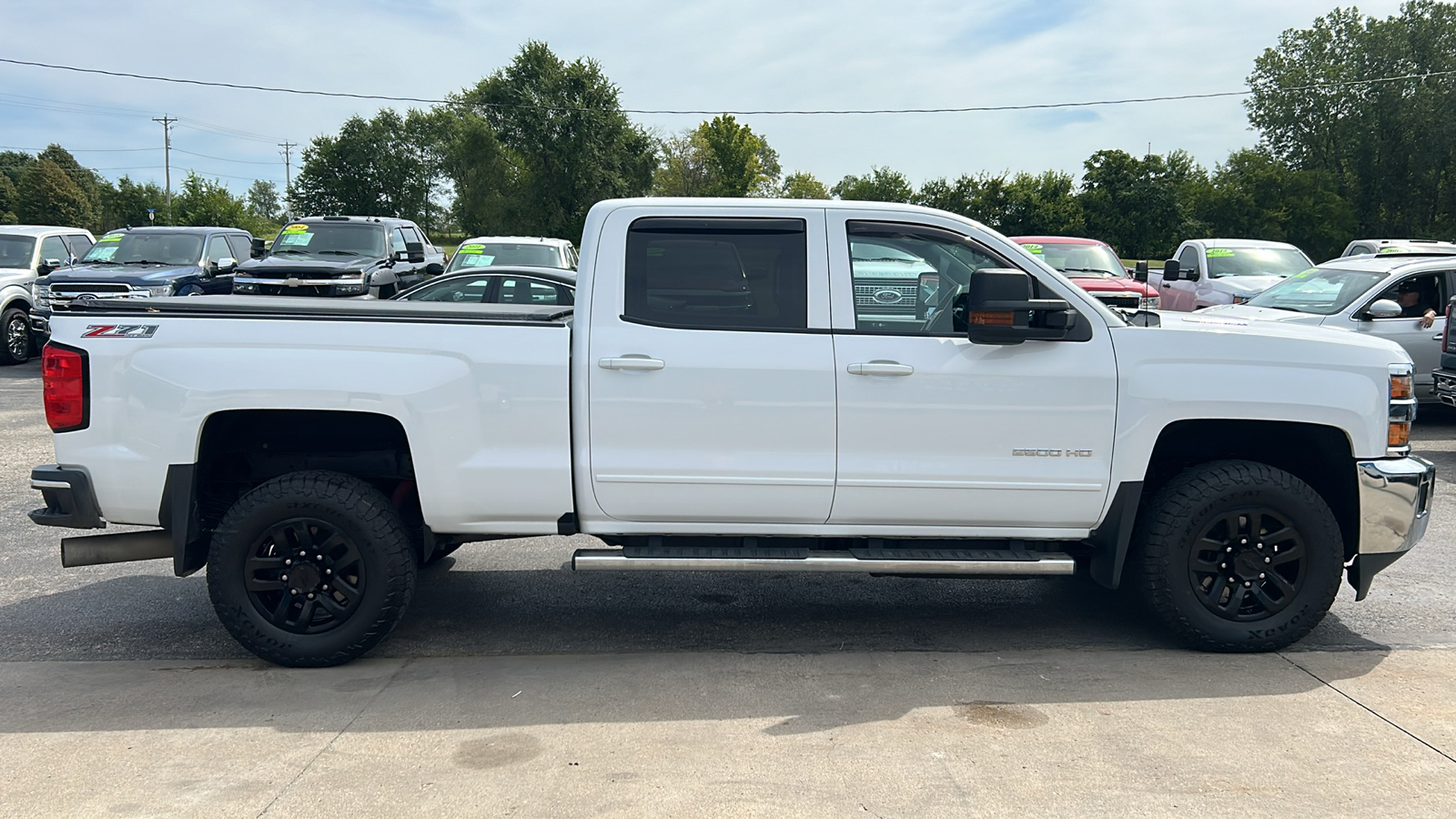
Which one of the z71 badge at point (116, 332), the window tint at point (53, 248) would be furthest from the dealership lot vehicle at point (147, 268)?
the z71 badge at point (116, 332)

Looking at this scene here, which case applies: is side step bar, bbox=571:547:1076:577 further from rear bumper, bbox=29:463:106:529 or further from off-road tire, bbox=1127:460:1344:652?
rear bumper, bbox=29:463:106:529

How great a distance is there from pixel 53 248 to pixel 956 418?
692 inches

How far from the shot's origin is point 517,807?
3367mm

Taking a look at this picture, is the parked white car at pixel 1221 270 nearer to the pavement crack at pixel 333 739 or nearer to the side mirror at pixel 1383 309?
the side mirror at pixel 1383 309

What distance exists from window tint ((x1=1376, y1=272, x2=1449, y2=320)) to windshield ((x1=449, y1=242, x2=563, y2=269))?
11.3m

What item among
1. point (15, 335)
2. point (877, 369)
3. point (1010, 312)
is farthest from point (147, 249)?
point (1010, 312)

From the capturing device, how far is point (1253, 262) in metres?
15.9

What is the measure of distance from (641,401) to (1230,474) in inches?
102

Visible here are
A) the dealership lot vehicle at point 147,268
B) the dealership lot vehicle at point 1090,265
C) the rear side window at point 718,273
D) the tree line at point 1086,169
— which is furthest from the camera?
the tree line at point 1086,169

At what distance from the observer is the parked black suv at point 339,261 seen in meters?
15.1

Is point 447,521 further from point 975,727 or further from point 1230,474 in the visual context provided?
point 1230,474

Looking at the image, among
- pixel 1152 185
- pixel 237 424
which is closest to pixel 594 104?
pixel 1152 185

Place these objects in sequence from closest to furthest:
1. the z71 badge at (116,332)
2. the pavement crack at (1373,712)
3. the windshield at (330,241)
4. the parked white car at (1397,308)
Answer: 1. the pavement crack at (1373,712)
2. the z71 badge at (116,332)
3. the parked white car at (1397,308)
4. the windshield at (330,241)

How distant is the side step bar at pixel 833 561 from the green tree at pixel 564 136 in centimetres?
6124
